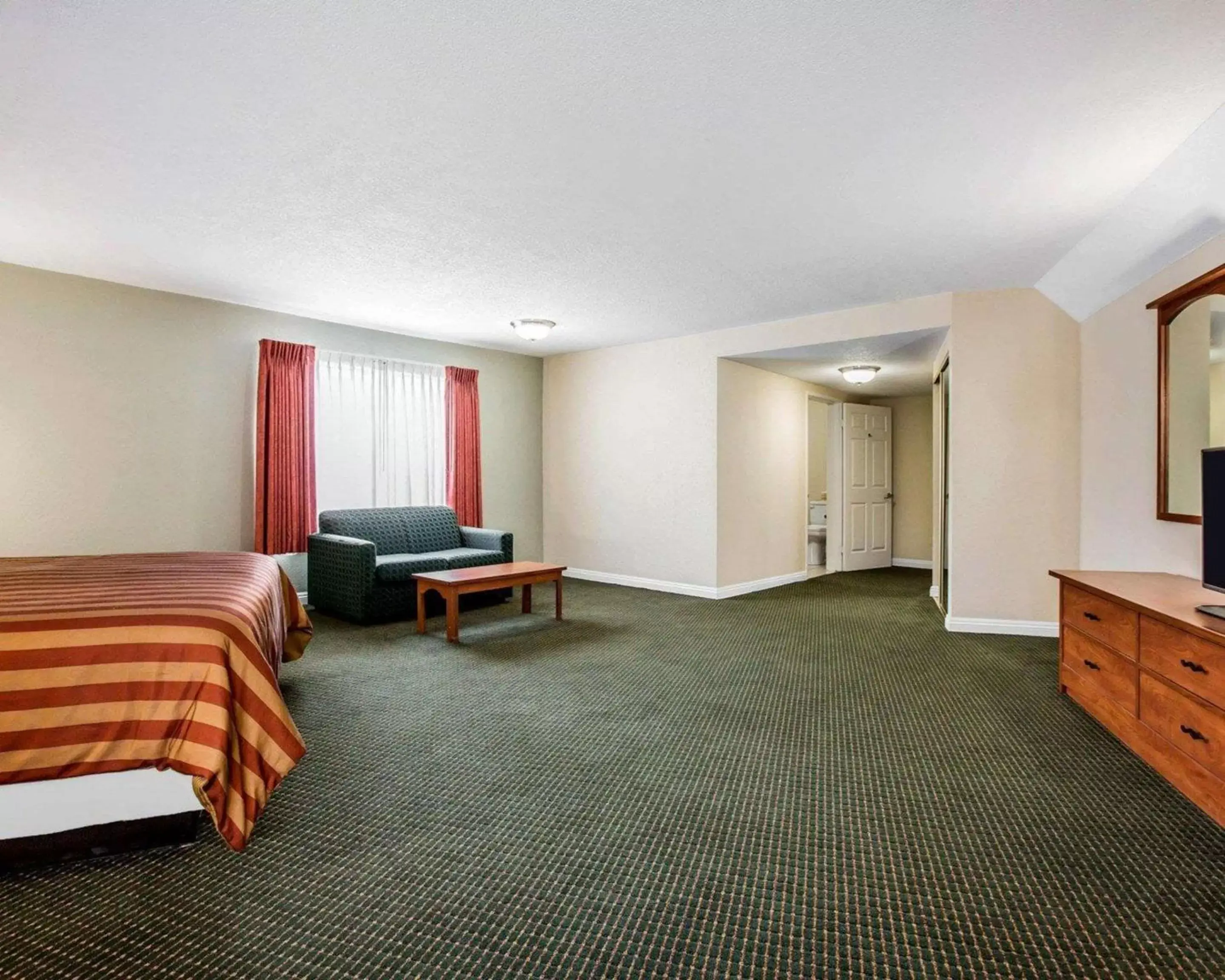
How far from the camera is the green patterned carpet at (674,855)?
4.95 feet

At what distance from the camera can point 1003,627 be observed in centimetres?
460

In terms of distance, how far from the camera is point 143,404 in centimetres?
457

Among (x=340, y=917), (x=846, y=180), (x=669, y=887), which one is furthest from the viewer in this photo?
(x=846, y=180)

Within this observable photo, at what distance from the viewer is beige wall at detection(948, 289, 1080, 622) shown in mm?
4434

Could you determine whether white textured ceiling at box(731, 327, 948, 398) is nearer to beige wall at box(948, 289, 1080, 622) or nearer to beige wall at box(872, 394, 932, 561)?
beige wall at box(948, 289, 1080, 622)

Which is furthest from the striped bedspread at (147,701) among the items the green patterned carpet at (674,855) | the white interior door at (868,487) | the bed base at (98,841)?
the white interior door at (868,487)

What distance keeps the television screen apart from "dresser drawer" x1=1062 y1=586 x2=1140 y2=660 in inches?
12.0

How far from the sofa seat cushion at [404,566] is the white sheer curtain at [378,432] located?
34.8 inches

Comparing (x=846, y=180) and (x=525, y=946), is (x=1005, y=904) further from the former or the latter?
(x=846, y=180)

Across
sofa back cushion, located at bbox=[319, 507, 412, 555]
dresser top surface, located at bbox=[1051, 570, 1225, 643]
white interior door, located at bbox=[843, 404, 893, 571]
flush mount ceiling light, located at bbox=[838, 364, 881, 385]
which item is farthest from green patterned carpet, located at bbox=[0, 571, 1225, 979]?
white interior door, located at bbox=[843, 404, 893, 571]

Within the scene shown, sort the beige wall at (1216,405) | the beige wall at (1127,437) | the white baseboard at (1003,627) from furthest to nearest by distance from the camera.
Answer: the white baseboard at (1003,627) → the beige wall at (1127,437) → the beige wall at (1216,405)

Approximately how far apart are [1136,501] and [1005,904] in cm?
297

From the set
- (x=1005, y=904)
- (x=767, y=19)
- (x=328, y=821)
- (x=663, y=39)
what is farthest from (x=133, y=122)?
(x=1005, y=904)

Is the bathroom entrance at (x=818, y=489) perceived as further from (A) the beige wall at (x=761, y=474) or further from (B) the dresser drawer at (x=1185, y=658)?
(B) the dresser drawer at (x=1185, y=658)
